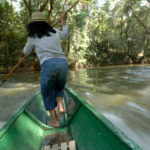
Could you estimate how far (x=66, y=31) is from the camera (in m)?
2.13

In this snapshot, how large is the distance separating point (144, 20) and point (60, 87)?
71.8 feet

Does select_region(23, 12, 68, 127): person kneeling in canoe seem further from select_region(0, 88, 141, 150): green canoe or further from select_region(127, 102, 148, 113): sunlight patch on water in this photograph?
select_region(127, 102, 148, 113): sunlight patch on water

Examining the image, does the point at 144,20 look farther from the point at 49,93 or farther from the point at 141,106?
the point at 49,93

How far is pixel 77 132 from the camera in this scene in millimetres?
1963

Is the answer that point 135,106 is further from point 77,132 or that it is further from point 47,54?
point 47,54

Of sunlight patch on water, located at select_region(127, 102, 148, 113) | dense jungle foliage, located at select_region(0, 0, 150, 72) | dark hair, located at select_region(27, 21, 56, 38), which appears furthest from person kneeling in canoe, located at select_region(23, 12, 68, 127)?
dense jungle foliage, located at select_region(0, 0, 150, 72)

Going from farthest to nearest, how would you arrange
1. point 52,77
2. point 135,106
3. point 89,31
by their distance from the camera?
point 89,31 → point 135,106 → point 52,77

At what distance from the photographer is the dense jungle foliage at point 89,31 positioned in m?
12.9

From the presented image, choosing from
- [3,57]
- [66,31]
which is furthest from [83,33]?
[66,31]

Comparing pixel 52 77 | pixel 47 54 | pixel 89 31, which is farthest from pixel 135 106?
pixel 89 31

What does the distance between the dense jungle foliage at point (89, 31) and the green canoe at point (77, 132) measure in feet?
29.0

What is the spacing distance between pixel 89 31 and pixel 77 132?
20.2 metres

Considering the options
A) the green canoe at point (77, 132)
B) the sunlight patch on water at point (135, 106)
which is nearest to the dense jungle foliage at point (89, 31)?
the sunlight patch on water at point (135, 106)

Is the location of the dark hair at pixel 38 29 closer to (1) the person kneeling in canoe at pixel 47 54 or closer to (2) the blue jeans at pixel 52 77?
(1) the person kneeling in canoe at pixel 47 54
